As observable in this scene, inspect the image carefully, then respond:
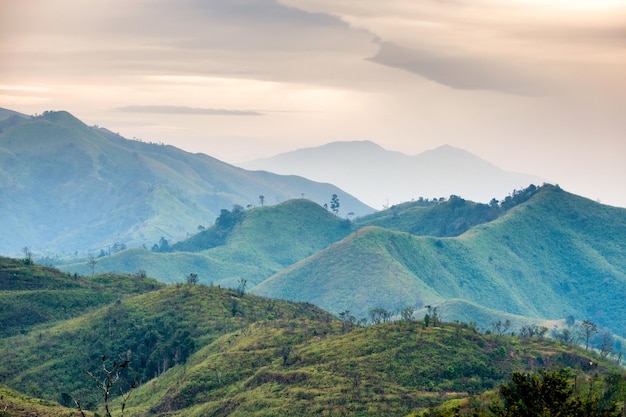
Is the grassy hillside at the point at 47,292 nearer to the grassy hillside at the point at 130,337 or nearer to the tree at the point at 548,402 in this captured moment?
the grassy hillside at the point at 130,337

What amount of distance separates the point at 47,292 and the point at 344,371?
86.4 metres

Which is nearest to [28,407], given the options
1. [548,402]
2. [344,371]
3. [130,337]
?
[344,371]

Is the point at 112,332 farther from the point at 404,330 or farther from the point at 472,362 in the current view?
the point at 472,362

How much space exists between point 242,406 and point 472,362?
106 ft

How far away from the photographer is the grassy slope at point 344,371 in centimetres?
9569

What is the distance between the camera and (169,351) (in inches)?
5236

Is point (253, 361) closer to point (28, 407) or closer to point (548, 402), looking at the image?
point (28, 407)

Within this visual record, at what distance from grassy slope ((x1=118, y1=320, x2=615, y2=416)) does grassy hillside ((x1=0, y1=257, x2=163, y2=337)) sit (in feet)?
146

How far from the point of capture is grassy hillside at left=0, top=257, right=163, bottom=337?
154m

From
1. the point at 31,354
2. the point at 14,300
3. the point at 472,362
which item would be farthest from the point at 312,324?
the point at 14,300

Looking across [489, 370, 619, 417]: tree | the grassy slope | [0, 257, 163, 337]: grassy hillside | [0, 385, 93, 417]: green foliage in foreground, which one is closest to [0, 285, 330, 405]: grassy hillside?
[0, 257, 163, 337]: grassy hillside

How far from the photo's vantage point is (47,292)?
16488 cm

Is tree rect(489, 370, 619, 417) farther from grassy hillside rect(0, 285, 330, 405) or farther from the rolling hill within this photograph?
grassy hillside rect(0, 285, 330, 405)

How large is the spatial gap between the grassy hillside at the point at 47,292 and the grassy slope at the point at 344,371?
44579 millimetres
